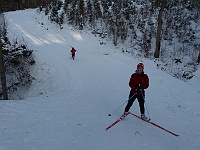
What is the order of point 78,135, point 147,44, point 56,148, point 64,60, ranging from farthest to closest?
point 147,44 < point 64,60 < point 78,135 < point 56,148

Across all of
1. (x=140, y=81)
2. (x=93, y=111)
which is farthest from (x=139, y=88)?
(x=93, y=111)

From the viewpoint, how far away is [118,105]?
898cm

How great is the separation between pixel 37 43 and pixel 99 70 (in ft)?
33.2

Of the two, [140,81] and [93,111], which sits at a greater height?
[140,81]

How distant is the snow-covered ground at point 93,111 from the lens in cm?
591

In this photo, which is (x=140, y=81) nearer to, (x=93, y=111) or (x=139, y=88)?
(x=139, y=88)

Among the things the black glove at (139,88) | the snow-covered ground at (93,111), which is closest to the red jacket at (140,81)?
the black glove at (139,88)

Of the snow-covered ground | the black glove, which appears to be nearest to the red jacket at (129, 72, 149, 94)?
the black glove

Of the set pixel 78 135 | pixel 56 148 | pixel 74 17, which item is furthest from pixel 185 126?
pixel 74 17

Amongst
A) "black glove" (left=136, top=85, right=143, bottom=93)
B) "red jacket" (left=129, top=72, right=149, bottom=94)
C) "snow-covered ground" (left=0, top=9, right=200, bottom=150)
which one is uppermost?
"red jacket" (left=129, top=72, right=149, bottom=94)

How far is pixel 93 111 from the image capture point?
835 cm

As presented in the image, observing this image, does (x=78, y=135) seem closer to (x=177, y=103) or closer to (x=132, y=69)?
(x=177, y=103)

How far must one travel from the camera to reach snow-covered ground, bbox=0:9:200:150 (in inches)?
233

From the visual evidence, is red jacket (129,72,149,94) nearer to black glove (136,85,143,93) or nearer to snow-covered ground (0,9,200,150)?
black glove (136,85,143,93)
